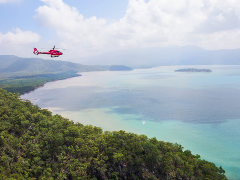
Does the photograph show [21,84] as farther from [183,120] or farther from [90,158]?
[90,158]

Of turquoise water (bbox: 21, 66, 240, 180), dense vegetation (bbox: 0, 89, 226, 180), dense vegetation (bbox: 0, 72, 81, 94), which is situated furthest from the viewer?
dense vegetation (bbox: 0, 72, 81, 94)

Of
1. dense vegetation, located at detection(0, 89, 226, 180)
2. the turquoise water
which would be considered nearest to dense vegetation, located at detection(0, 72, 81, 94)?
the turquoise water

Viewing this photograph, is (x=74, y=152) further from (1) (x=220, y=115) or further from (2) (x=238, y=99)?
(2) (x=238, y=99)

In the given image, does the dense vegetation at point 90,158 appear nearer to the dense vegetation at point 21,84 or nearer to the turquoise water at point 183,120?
the turquoise water at point 183,120

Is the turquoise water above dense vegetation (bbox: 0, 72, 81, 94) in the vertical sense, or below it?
below

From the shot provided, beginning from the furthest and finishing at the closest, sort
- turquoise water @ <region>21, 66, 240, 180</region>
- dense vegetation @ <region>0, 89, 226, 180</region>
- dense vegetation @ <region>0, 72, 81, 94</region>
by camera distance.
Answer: dense vegetation @ <region>0, 72, 81, 94</region> → turquoise water @ <region>21, 66, 240, 180</region> → dense vegetation @ <region>0, 89, 226, 180</region>

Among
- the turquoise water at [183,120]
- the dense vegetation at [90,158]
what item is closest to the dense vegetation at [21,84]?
the turquoise water at [183,120]

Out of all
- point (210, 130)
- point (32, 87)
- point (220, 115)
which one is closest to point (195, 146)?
point (210, 130)

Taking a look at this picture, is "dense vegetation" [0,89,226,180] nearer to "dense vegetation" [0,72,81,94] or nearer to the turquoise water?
the turquoise water
